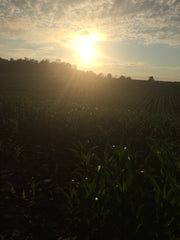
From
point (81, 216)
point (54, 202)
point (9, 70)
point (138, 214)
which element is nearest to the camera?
point (138, 214)

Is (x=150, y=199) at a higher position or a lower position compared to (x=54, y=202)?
higher

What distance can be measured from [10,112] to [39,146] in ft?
11.4

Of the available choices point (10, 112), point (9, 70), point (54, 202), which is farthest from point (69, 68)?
point (54, 202)

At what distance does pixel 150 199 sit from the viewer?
7.30 feet

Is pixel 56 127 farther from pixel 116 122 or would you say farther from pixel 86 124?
pixel 116 122

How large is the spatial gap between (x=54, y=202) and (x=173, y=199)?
1488mm

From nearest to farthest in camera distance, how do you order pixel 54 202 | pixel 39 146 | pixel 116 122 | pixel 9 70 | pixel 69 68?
pixel 54 202 < pixel 39 146 < pixel 116 122 < pixel 9 70 < pixel 69 68

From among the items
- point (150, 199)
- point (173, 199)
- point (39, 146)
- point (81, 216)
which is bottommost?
point (39, 146)

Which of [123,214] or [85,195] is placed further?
[85,195]

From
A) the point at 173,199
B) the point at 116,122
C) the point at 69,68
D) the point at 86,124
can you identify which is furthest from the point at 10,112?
the point at 69,68

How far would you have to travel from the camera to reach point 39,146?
469cm

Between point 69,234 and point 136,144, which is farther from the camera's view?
point 136,144

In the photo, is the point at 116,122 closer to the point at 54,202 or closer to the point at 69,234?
the point at 54,202

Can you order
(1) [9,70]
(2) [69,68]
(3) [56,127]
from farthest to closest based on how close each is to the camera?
1. (2) [69,68]
2. (1) [9,70]
3. (3) [56,127]
